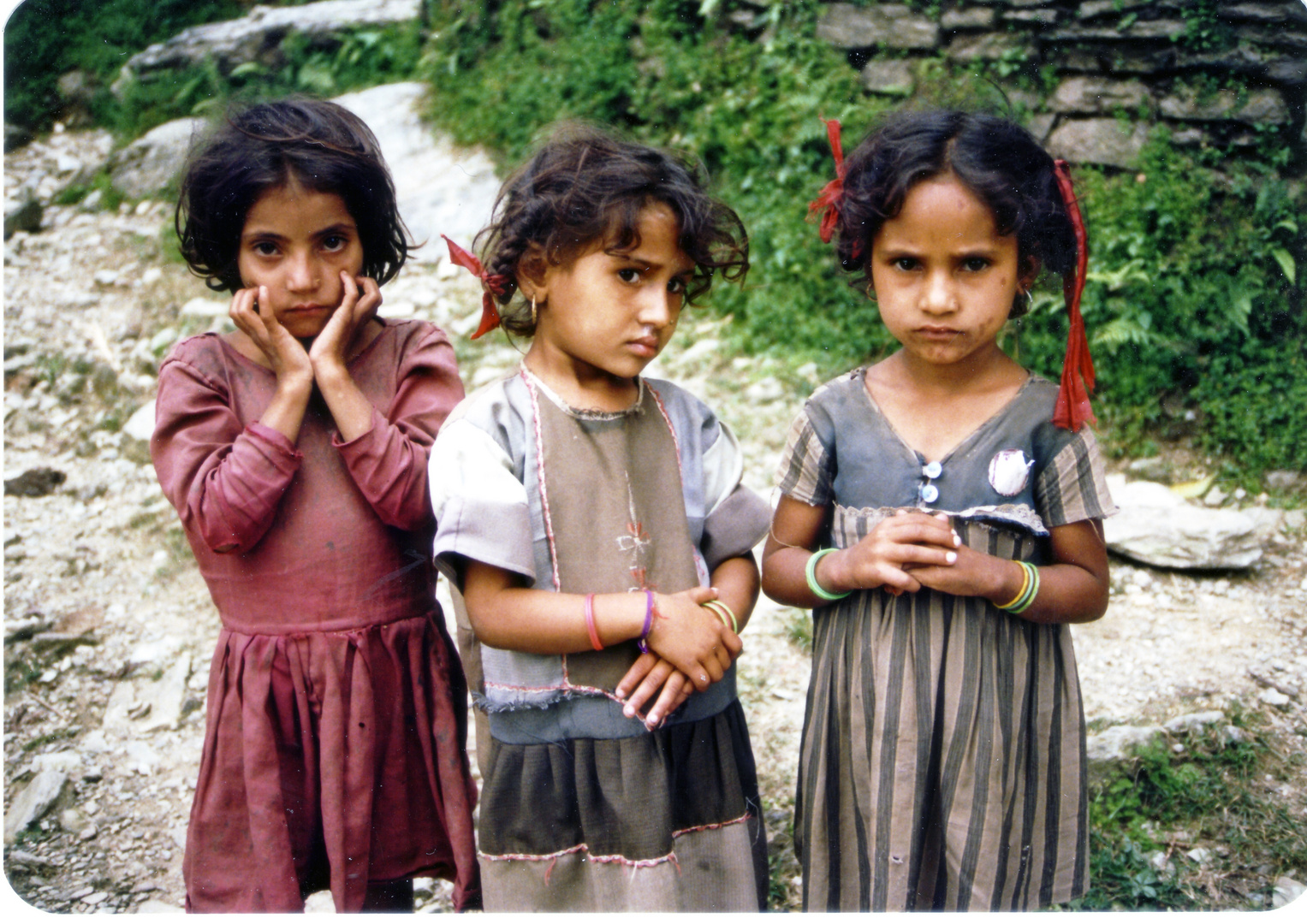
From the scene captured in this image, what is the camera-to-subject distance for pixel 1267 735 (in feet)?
8.42

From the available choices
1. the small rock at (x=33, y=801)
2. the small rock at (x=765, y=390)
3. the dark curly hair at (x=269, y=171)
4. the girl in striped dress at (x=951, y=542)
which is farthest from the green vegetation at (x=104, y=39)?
the girl in striped dress at (x=951, y=542)

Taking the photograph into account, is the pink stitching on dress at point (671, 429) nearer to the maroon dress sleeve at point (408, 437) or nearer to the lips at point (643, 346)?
the lips at point (643, 346)

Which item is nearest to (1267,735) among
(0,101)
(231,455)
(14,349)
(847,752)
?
(847,752)

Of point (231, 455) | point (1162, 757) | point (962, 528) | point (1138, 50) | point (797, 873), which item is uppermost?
point (1138, 50)

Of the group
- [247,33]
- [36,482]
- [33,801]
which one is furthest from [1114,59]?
[247,33]

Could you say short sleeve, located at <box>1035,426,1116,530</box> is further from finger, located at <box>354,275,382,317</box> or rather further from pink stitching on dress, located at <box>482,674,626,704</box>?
finger, located at <box>354,275,382,317</box>

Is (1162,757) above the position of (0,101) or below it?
below

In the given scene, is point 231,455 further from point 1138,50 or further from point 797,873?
point 1138,50

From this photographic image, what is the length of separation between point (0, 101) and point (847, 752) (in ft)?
6.33

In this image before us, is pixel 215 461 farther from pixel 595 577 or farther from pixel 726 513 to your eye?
pixel 726 513

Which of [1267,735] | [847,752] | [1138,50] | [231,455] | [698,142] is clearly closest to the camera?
[231,455]

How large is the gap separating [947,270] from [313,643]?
1.20 meters

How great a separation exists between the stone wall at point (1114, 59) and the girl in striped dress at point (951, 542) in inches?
90.0

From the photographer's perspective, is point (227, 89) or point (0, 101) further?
point (227, 89)
